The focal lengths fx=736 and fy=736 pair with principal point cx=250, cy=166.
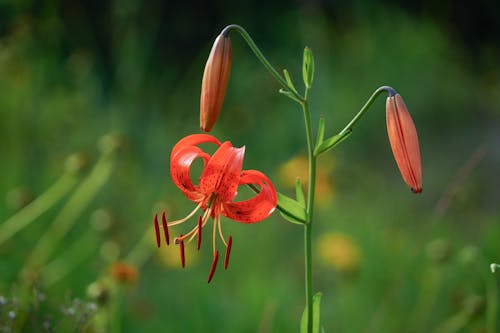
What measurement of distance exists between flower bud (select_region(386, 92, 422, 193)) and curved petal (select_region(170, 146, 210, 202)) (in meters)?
0.27

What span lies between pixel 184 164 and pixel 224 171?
107 mm

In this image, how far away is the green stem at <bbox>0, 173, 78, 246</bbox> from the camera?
1.77 metres

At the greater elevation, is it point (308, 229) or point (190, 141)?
point (190, 141)

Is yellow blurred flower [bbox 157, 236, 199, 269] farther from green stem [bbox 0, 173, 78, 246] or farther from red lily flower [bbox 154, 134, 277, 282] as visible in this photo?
red lily flower [bbox 154, 134, 277, 282]

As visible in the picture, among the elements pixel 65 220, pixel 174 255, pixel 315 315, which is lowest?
pixel 174 255

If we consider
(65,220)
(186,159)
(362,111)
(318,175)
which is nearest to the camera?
(362,111)

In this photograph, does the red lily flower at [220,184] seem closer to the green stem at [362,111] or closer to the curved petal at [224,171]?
the curved petal at [224,171]

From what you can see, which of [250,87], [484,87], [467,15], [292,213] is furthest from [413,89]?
[292,213]

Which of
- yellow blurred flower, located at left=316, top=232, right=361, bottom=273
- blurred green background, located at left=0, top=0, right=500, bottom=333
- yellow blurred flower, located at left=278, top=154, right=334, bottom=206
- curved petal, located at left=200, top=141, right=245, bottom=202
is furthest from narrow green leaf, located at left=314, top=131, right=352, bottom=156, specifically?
yellow blurred flower, located at left=278, top=154, right=334, bottom=206

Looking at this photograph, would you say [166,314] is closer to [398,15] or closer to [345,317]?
[345,317]

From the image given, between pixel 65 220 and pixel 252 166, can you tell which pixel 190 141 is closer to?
pixel 65 220

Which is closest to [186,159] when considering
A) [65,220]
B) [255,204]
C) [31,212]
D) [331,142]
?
[255,204]

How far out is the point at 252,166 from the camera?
3182mm

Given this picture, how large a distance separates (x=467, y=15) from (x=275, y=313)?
3.05m
